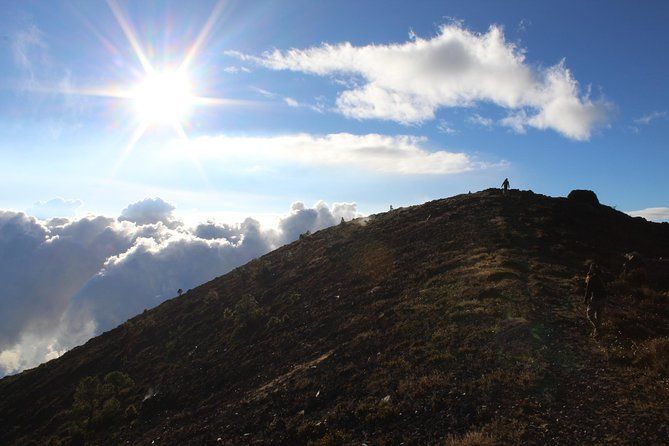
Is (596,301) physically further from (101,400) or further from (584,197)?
(584,197)

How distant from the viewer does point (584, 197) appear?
4509cm

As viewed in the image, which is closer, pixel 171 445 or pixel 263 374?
pixel 171 445

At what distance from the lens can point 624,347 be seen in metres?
Result: 14.8

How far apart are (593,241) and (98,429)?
3677 centimetres

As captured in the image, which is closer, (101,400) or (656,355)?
(656,355)

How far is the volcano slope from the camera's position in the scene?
1213cm

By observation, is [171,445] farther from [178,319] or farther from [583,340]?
[178,319]

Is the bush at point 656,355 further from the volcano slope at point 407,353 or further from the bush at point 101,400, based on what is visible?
the bush at point 101,400

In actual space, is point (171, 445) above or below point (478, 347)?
below

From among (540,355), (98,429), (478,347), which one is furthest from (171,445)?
(540,355)

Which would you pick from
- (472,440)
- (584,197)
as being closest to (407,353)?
(472,440)

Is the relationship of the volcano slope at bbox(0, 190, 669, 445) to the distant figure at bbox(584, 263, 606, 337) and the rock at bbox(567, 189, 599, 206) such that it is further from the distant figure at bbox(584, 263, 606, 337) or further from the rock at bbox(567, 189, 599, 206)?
the rock at bbox(567, 189, 599, 206)

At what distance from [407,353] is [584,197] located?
37.8 meters

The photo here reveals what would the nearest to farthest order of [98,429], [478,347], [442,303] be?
[478,347]
[442,303]
[98,429]
